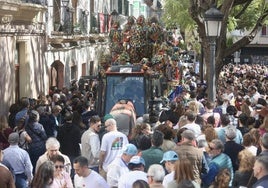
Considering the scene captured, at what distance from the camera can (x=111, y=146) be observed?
10508mm

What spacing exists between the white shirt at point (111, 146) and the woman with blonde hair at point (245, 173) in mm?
2489

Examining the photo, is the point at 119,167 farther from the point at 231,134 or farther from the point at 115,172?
the point at 231,134

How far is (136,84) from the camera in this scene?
16.4 metres

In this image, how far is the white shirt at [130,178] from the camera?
8156mm

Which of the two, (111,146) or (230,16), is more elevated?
(230,16)

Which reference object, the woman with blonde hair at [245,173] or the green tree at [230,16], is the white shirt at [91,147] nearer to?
the woman with blonde hair at [245,173]

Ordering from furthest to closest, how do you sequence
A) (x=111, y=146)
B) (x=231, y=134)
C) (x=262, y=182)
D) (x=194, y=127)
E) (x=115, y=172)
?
(x=194, y=127)
(x=111, y=146)
(x=231, y=134)
(x=115, y=172)
(x=262, y=182)

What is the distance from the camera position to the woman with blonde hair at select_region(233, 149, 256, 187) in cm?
827

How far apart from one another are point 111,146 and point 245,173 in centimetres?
279

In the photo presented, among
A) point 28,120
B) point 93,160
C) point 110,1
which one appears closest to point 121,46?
point 28,120

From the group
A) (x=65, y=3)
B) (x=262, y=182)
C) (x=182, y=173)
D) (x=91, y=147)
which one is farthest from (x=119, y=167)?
(x=65, y=3)

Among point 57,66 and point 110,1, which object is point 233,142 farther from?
point 110,1

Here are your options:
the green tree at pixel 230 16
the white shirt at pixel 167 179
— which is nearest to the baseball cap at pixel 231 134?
the white shirt at pixel 167 179

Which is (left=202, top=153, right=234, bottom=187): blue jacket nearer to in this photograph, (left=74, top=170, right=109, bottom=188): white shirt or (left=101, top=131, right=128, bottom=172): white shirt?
(left=74, top=170, right=109, bottom=188): white shirt
